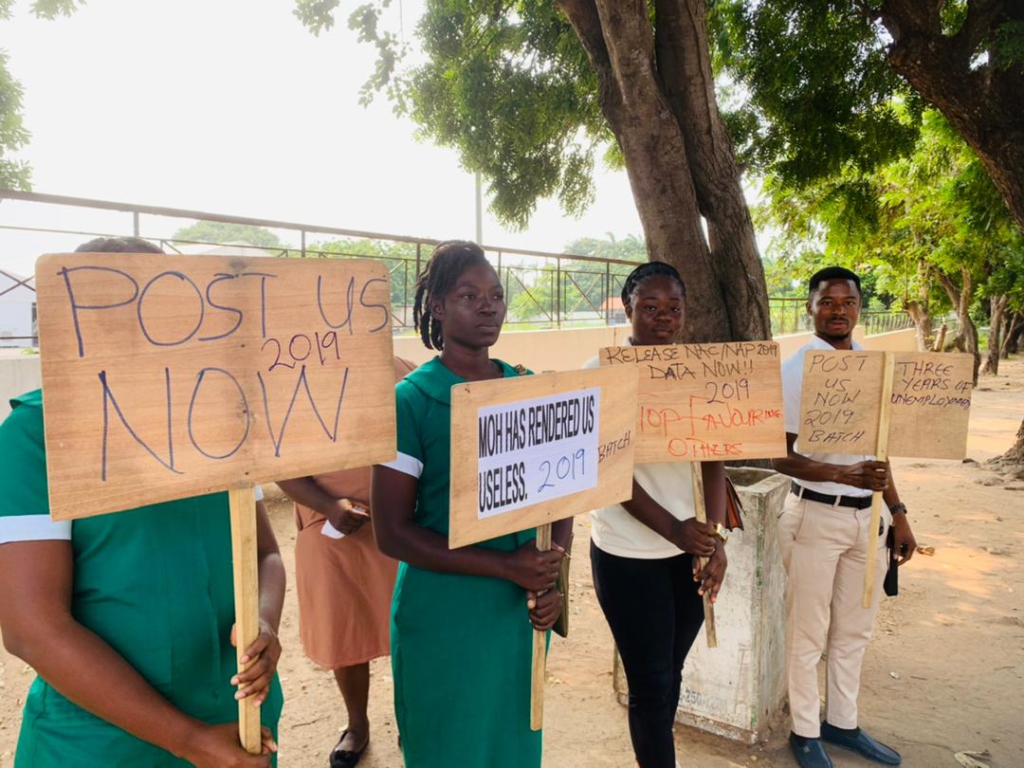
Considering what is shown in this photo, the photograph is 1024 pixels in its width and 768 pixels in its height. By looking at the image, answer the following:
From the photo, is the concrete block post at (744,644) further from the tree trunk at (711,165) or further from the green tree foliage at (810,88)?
the green tree foliage at (810,88)

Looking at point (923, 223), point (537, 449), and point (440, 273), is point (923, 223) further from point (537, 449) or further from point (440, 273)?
point (537, 449)

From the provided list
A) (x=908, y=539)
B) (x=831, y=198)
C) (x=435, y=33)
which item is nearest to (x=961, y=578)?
(x=908, y=539)

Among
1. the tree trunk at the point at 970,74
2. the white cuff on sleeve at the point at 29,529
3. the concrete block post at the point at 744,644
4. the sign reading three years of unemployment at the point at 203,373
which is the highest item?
the tree trunk at the point at 970,74

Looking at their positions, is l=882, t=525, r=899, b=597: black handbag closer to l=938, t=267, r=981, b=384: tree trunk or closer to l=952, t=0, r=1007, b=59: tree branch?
l=952, t=0, r=1007, b=59: tree branch

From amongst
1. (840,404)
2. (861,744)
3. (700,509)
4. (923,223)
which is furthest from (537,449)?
(923,223)

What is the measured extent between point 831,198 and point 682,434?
21.0 feet

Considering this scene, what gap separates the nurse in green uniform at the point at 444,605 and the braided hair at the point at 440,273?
10.2 inches

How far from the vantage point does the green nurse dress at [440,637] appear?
5.40ft

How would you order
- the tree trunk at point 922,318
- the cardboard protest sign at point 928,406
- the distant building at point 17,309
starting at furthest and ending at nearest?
the tree trunk at point 922,318 < the distant building at point 17,309 < the cardboard protest sign at point 928,406

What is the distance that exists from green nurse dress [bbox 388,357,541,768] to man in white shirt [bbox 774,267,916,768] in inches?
61.5

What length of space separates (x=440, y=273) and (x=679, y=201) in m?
2.63

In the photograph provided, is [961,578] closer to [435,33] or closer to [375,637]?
[375,637]

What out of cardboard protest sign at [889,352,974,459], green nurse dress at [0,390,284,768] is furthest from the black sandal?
cardboard protest sign at [889,352,974,459]

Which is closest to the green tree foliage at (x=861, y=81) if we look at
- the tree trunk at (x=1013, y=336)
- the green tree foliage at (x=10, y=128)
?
the green tree foliage at (x=10, y=128)
